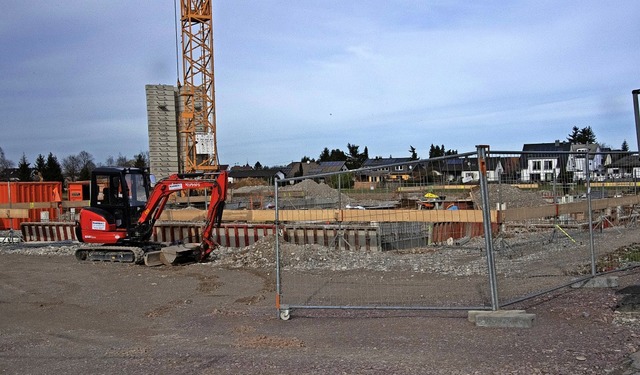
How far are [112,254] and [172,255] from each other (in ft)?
6.99

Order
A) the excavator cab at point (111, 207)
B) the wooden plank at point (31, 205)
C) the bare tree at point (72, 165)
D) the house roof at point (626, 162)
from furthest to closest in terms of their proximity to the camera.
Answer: the bare tree at point (72, 165) → the wooden plank at point (31, 205) → the excavator cab at point (111, 207) → the house roof at point (626, 162)

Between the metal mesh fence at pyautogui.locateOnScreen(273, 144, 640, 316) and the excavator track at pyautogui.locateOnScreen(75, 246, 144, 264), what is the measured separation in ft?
17.5

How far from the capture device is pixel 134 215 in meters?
16.6

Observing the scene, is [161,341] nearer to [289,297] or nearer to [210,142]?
[289,297]

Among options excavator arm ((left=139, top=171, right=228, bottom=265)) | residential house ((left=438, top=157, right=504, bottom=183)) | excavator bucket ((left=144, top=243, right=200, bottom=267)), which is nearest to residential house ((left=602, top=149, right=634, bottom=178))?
residential house ((left=438, top=157, right=504, bottom=183))

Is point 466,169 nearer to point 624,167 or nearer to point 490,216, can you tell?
point 490,216

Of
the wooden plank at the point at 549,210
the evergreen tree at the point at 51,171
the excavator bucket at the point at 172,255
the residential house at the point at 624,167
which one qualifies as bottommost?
the excavator bucket at the point at 172,255

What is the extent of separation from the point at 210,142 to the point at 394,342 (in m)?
38.3

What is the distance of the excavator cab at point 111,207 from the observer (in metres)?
16.2

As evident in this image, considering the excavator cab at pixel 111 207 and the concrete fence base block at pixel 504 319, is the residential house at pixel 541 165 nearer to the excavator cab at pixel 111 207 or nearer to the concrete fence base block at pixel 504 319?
the concrete fence base block at pixel 504 319

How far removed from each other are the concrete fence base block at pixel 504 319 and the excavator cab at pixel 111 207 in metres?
11.7

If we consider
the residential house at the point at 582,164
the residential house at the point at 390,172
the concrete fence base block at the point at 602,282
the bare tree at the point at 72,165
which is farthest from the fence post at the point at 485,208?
the bare tree at the point at 72,165

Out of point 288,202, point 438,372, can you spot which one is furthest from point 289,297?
point 438,372

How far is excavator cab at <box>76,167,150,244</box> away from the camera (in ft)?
53.3
